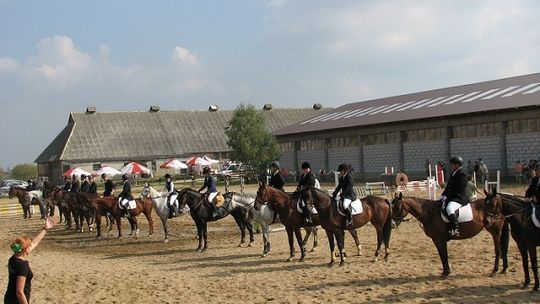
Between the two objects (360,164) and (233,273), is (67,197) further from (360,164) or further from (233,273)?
(360,164)

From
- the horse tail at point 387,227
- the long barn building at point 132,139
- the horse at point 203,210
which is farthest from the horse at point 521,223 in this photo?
the long barn building at point 132,139

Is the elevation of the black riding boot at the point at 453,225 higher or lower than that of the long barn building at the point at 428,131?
lower

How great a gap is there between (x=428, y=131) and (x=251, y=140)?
21333 millimetres

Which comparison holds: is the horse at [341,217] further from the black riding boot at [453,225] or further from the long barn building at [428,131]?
the long barn building at [428,131]

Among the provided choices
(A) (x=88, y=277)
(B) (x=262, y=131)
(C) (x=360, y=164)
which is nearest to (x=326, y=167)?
(C) (x=360, y=164)

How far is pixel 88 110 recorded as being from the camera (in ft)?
Result: 253

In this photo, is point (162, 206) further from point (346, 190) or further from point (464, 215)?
point (464, 215)

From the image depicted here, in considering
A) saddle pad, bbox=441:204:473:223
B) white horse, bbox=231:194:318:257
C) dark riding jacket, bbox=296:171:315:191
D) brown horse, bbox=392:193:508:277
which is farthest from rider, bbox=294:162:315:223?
saddle pad, bbox=441:204:473:223

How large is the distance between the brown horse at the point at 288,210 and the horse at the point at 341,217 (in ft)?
1.93

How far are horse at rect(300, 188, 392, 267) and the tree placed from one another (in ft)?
143

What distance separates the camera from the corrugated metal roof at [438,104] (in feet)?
128

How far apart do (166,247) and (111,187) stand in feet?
23.3

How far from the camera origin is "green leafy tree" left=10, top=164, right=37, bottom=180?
107463mm

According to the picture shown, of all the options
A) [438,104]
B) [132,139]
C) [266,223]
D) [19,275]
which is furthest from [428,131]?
[132,139]
